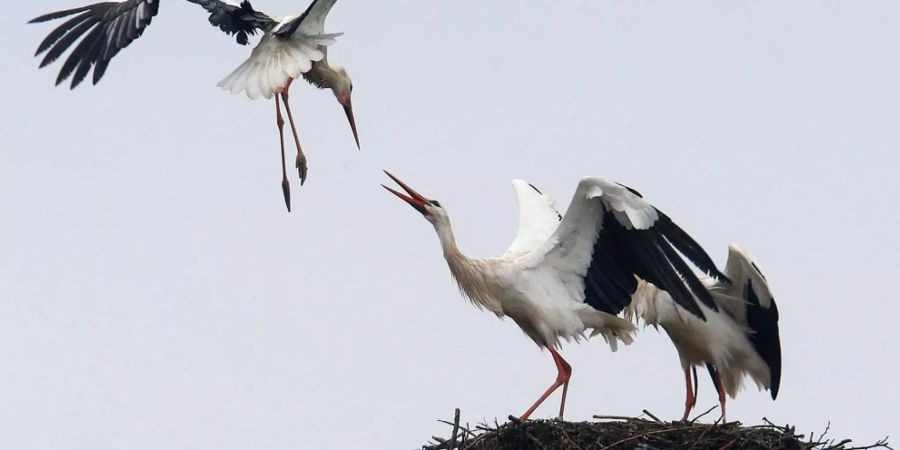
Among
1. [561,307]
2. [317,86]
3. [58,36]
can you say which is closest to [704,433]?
[561,307]

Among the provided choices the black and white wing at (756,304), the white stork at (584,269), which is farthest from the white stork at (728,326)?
the white stork at (584,269)

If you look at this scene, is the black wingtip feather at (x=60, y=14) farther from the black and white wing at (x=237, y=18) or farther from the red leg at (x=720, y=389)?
the red leg at (x=720, y=389)

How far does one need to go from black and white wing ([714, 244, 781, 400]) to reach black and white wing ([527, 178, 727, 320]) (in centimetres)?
30

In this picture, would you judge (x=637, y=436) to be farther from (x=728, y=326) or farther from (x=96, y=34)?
(x=96, y=34)

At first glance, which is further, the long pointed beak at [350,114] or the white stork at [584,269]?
the long pointed beak at [350,114]

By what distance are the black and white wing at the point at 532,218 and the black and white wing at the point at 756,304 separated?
982mm

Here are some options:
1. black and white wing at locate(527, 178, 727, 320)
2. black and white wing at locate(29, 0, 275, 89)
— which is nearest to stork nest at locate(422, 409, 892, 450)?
black and white wing at locate(527, 178, 727, 320)

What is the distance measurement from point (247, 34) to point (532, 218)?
72.9 inches

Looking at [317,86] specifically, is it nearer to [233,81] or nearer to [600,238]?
[233,81]

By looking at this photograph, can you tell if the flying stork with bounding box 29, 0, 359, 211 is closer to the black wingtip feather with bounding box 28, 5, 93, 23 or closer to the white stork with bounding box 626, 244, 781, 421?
the black wingtip feather with bounding box 28, 5, 93, 23

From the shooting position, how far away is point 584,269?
10016mm

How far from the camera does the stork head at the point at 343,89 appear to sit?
432 inches

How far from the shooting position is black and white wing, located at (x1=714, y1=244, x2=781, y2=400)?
1019 centimetres

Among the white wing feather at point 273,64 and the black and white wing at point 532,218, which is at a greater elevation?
the white wing feather at point 273,64
